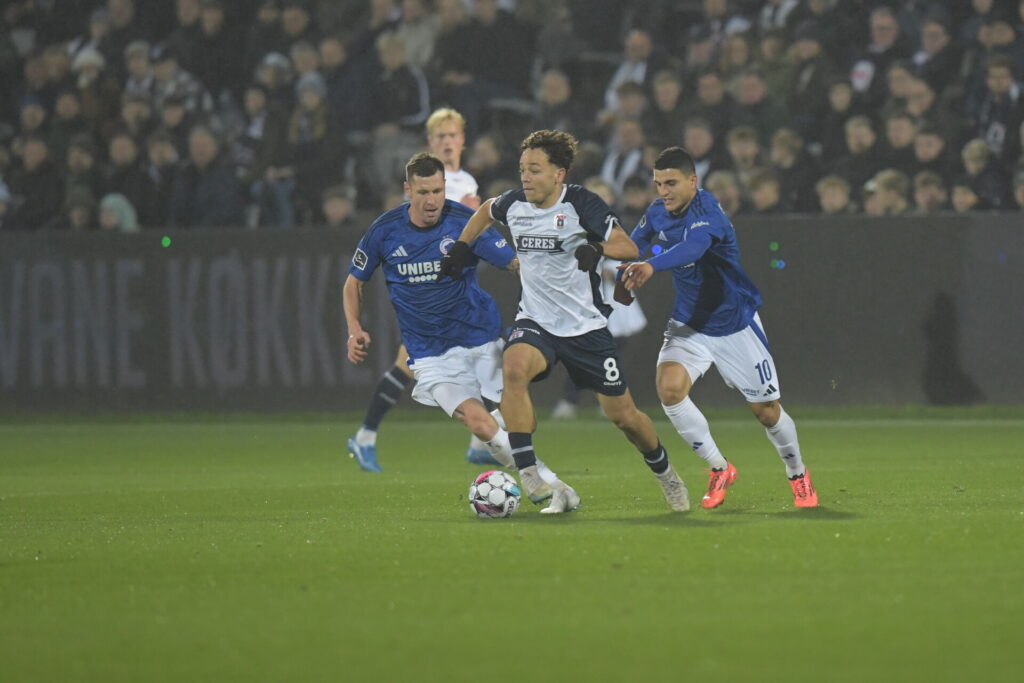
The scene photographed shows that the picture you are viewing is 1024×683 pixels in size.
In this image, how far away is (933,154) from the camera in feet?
56.2

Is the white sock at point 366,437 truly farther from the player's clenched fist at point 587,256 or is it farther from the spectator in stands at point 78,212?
the spectator in stands at point 78,212

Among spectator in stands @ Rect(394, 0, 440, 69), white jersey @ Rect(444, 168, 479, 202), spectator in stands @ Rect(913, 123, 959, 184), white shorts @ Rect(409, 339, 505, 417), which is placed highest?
spectator in stands @ Rect(394, 0, 440, 69)

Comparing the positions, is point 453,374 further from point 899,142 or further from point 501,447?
point 899,142

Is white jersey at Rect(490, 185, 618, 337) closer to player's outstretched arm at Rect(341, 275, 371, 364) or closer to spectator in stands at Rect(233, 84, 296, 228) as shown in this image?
player's outstretched arm at Rect(341, 275, 371, 364)

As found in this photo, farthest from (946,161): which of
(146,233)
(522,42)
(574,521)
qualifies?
(574,521)

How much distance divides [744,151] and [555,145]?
8.84 metres

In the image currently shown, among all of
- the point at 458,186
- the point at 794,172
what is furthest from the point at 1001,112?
the point at 458,186

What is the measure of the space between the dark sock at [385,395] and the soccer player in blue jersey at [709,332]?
3720 mm

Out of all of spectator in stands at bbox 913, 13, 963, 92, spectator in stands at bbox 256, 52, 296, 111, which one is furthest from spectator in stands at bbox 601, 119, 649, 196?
spectator in stands at bbox 256, 52, 296, 111

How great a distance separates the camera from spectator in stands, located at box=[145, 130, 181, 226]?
1998 centimetres

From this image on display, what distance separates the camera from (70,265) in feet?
60.9

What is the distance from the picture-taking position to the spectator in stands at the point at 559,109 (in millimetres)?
18984

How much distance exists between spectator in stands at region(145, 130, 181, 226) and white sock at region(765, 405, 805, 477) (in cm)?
1170

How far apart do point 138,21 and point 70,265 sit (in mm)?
4912
